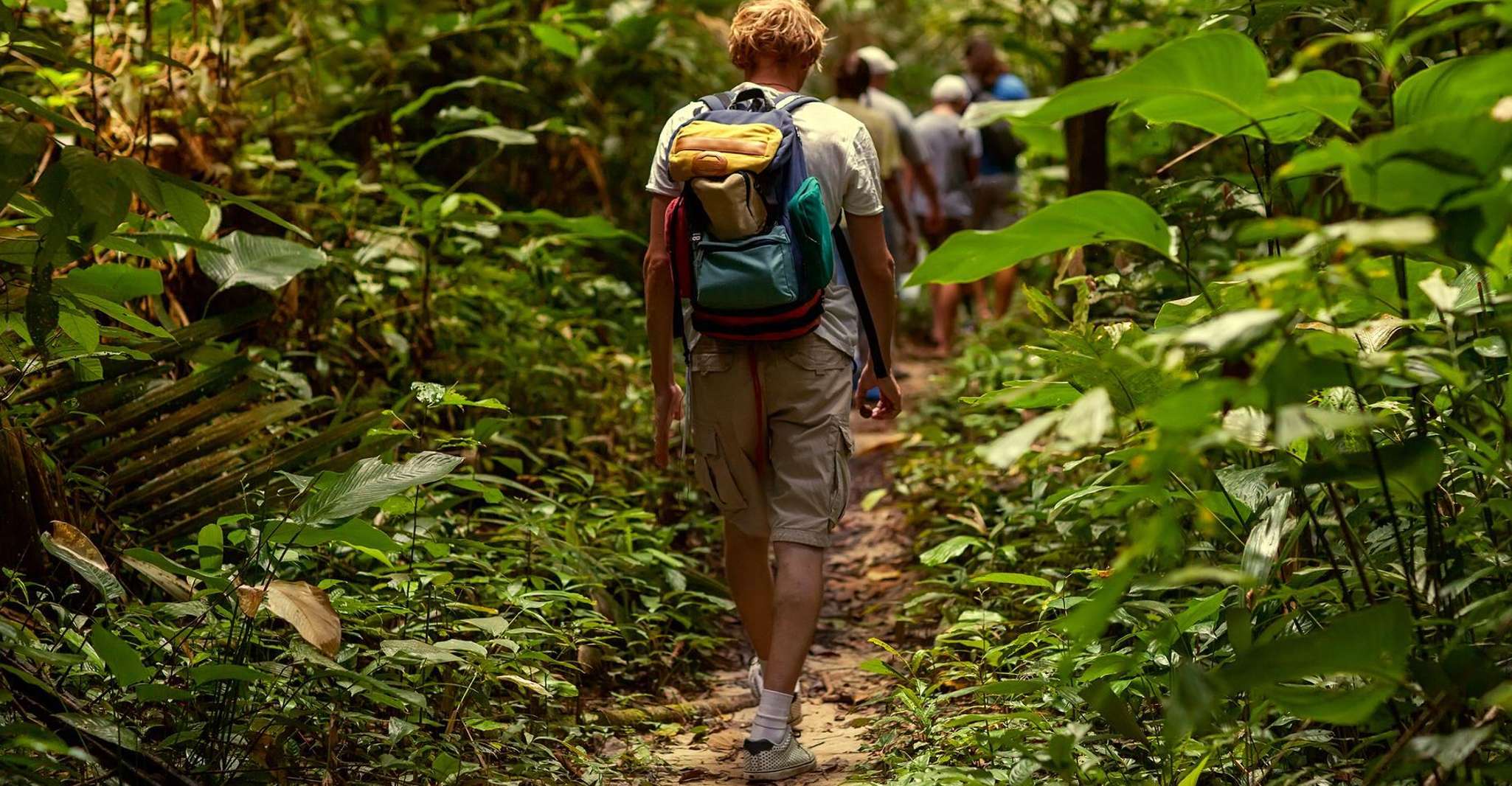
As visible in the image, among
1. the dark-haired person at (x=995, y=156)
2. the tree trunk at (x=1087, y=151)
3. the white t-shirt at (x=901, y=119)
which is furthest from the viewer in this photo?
the dark-haired person at (x=995, y=156)

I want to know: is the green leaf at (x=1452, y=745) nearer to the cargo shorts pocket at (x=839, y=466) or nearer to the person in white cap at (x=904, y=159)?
the cargo shorts pocket at (x=839, y=466)

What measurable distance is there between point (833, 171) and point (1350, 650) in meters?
1.85

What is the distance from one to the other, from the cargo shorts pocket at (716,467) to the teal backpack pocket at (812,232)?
1.63 feet

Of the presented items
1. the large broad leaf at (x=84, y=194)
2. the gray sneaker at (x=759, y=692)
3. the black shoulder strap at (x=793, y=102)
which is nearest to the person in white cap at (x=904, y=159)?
the black shoulder strap at (x=793, y=102)

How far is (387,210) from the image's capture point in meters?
5.91

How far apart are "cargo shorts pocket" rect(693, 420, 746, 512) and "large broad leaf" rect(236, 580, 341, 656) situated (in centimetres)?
112

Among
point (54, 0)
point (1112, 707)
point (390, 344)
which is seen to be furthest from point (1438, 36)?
point (54, 0)

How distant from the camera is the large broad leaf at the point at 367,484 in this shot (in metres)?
2.72

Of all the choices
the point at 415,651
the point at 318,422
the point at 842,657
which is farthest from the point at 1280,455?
the point at 318,422

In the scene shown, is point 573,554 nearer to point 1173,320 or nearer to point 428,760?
point 428,760

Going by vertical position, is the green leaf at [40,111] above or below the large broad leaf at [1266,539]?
above

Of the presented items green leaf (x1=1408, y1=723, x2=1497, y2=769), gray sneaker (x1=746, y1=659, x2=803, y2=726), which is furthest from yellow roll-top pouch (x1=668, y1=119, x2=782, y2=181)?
green leaf (x1=1408, y1=723, x2=1497, y2=769)

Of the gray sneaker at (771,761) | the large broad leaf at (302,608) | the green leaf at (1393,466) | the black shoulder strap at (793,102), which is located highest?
the black shoulder strap at (793,102)

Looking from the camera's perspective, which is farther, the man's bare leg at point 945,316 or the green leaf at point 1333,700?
the man's bare leg at point 945,316
